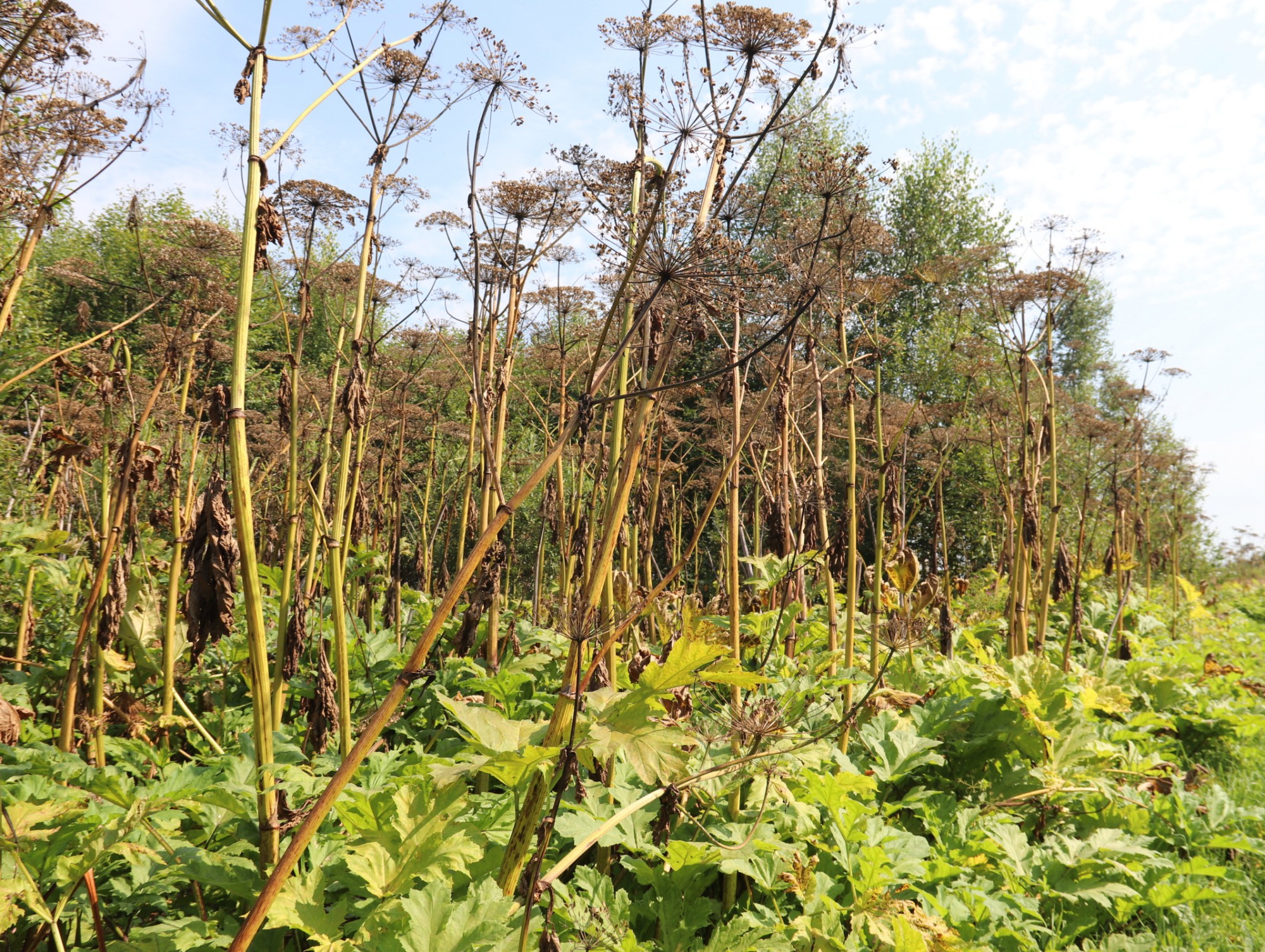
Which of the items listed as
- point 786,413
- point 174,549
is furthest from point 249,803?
point 786,413

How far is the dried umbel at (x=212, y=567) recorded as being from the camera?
1.48 metres

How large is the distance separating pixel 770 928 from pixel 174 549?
2354 mm

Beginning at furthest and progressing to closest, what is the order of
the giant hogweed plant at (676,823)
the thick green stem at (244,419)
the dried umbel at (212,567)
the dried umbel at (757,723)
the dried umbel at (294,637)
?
1. the dried umbel at (294,637)
2. the dried umbel at (757,723)
3. the giant hogweed plant at (676,823)
4. the dried umbel at (212,567)
5. the thick green stem at (244,419)

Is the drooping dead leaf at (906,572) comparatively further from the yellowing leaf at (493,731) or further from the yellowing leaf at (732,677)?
the yellowing leaf at (493,731)

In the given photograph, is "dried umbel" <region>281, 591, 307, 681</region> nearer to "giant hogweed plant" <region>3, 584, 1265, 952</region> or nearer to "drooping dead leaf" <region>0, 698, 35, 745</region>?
"giant hogweed plant" <region>3, 584, 1265, 952</region>

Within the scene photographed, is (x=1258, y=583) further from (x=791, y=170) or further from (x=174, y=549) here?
(x=174, y=549)

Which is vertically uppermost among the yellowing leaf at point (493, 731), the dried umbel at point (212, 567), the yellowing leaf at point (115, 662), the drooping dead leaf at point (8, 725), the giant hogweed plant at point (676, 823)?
the dried umbel at point (212, 567)

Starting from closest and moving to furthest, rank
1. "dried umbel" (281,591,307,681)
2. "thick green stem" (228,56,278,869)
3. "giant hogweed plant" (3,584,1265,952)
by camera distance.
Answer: "thick green stem" (228,56,278,869) → "giant hogweed plant" (3,584,1265,952) → "dried umbel" (281,591,307,681)

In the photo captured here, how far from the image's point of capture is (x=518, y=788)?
178 centimetres

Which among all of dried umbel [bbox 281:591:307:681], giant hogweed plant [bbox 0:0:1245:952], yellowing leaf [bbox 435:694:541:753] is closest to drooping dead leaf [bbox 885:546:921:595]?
giant hogweed plant [bbox 0:0:1245:952]

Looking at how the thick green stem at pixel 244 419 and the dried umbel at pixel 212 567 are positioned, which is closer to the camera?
the thick green stem at pixel 244 419

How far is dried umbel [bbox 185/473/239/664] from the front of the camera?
4.85 feet

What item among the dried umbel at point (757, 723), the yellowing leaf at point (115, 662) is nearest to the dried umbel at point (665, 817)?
the dried umbel at point (757, 723)

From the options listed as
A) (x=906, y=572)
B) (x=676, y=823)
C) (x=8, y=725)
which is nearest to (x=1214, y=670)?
(x=906, y=572)
